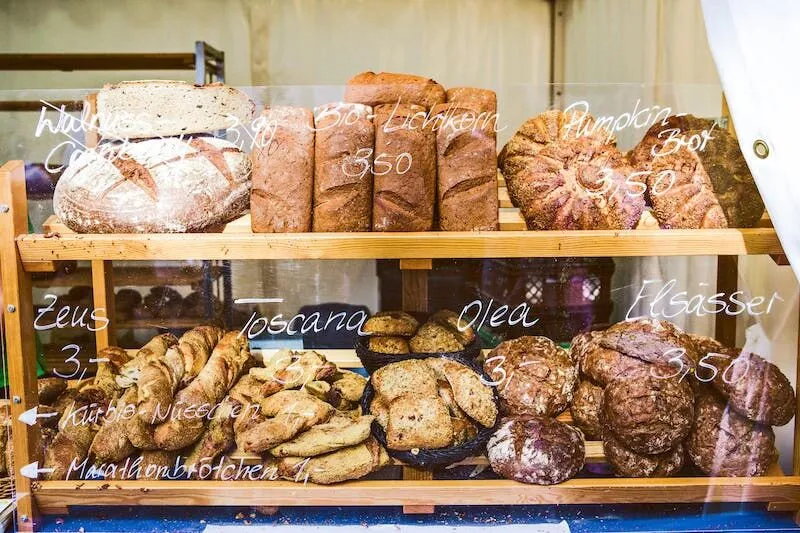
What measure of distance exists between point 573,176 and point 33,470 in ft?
→ 5.75

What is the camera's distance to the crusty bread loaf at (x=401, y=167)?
1.95 metres

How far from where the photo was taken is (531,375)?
2.22 metres

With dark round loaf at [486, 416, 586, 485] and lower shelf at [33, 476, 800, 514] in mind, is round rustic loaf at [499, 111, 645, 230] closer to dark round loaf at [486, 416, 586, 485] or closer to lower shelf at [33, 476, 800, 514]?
dark round loaf at [486, 416, 586, 485]

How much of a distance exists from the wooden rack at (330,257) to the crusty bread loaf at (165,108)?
280mm

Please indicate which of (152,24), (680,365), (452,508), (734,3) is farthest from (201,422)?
(734,3)

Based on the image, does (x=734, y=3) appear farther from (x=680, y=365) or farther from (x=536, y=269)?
(x=680, y=365)

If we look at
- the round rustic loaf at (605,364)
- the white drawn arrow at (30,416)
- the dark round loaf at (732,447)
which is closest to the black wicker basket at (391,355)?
the round rustic loaf at (605,364)

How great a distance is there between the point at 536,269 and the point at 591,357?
37 cm

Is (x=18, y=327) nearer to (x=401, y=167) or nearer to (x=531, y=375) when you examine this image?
(x=401, y=167)

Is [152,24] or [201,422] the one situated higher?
[152,24]

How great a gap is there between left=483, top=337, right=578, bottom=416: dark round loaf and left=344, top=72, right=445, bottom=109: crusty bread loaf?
82 centimetres

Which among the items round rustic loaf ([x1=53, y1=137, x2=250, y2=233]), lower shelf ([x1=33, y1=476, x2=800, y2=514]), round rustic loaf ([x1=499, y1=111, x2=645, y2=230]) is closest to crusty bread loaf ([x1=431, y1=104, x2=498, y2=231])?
round rustic loaf ([x1=499, y1=111, x2=645, y2=230])

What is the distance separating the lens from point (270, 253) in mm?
1904

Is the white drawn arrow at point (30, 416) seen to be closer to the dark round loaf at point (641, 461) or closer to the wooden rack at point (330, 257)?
the wooden rack at point (330, 257)
